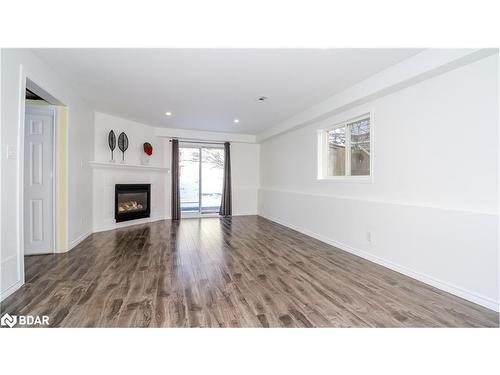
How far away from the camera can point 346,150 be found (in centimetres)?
393

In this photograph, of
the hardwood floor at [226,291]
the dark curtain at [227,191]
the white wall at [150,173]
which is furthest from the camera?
the dark curtain at [227,191]

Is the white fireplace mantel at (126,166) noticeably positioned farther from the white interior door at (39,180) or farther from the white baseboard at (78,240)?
the white baseboard at (78,240)

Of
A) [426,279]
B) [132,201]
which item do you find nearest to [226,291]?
[426,279]

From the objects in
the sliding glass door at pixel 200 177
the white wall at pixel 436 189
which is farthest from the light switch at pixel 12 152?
the sliding glass door at pixel 200 177

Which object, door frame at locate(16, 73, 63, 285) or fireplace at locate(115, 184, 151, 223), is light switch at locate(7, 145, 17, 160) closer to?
door frame at locate(16, 73, 63, 285)

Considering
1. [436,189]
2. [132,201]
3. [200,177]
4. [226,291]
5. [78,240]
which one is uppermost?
[200,177]

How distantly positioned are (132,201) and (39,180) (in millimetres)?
2318

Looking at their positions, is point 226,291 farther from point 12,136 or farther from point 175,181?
point 175,181

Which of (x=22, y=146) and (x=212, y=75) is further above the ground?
(x=212, y=75)

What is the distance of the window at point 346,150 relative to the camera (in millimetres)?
3545

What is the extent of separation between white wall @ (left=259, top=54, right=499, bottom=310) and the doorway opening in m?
4.29

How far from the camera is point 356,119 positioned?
3650 mm

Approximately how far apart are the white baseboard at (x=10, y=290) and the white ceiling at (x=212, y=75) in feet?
7.83
